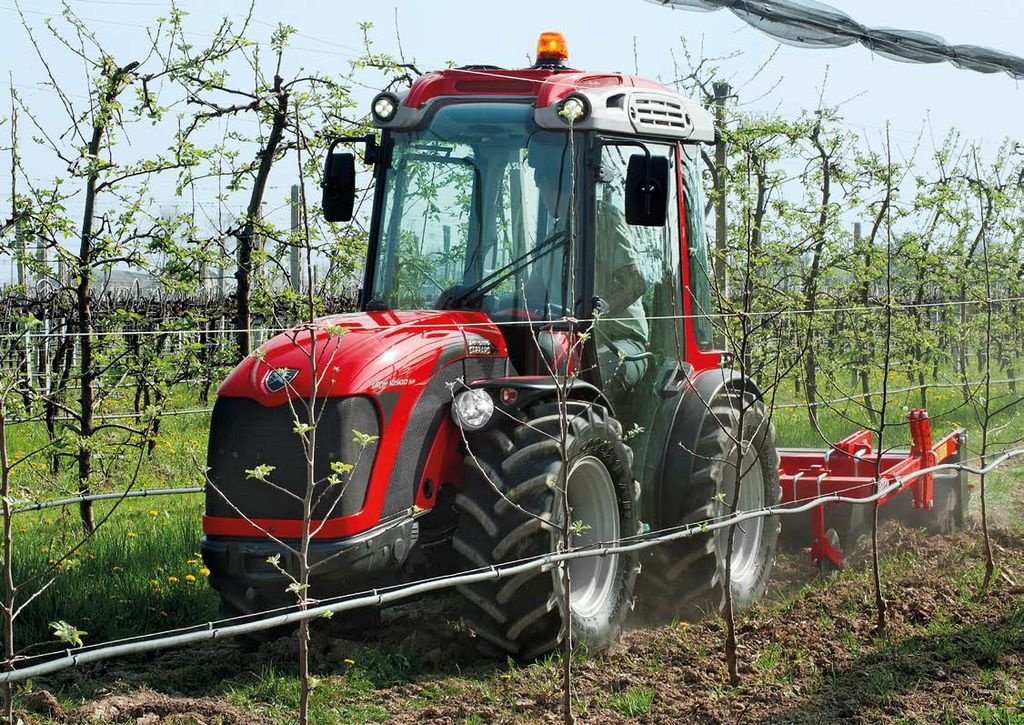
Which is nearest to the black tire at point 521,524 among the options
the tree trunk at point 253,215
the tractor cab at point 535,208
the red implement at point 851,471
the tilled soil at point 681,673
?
→ the tilled soil at point 681,673

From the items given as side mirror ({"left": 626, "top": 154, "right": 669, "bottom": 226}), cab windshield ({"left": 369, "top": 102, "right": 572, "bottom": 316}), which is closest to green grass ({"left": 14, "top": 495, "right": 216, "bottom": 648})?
cab windshield ({"left": 369, "top": 102, "right": 572, "bottom": 316})

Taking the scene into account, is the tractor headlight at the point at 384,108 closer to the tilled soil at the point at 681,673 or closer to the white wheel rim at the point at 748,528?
the tilled soil at the point at 681,673

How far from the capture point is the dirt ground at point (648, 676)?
4484mm

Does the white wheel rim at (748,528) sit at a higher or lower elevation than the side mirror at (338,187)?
lower

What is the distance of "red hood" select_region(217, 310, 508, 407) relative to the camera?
4770 mm

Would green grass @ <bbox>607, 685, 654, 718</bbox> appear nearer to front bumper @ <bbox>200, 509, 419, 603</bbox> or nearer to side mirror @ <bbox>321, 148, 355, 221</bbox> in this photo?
front bumper @ <bbox>200, 509, 419, 603</bbox>

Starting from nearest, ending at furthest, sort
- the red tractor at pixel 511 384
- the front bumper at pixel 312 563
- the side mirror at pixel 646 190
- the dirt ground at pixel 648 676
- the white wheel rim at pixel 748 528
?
the dirt ground at pixel 648 676 → the front bumper at pixel 312 563 → the red tractor at pixel 511 384 → the side mirror at pixel 646 190 → the white wheel rim at pixel 748 528

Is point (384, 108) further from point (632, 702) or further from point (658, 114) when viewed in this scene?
point (632, 702)

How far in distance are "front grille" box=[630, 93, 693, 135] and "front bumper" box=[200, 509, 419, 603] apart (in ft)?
7.33

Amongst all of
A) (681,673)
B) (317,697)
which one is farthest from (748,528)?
(317,697)

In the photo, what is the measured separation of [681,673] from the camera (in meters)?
5.00

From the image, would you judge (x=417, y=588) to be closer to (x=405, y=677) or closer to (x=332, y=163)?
(x=405, y=677)

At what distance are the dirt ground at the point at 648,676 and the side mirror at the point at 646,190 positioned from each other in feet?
6.21

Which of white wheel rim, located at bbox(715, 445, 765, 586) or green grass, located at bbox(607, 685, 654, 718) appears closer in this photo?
green grass, located at bbox(607, 685, 654, 718)
